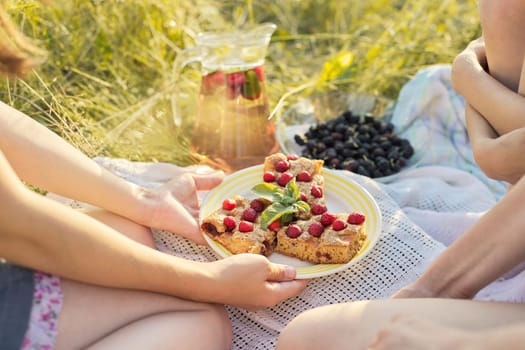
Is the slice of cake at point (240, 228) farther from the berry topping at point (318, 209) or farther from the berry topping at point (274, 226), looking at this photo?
the berry topping at point (318, 209)

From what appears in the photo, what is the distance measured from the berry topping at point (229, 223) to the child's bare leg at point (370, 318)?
422 millimetres

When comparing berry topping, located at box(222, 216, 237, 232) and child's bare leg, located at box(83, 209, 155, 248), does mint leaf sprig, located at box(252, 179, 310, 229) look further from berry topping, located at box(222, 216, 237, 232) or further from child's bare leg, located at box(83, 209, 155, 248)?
child's bare leg, located at box(83, 209, 155, 248)

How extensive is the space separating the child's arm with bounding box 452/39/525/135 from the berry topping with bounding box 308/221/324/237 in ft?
1.63

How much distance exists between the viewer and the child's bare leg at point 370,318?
117 centimetres

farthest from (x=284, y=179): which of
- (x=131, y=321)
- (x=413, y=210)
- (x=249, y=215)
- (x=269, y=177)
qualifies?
(x=131, y=321)

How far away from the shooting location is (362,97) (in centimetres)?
258

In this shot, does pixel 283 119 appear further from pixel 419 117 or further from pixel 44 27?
pixel 44 27

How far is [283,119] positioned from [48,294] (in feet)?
4.62

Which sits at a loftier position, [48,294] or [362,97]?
[48,294]

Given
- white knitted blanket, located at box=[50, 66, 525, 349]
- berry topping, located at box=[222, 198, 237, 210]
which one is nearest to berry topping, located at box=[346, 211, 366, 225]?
white knitted blanket, located at box=[50, 66, 525, 349]

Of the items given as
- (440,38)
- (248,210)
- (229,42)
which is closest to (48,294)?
(248,210)

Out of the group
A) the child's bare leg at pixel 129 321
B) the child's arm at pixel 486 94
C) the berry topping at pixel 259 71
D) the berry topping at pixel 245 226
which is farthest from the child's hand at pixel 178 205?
the child's arm at pixel 486 94

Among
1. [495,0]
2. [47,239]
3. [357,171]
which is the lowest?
[357,171]

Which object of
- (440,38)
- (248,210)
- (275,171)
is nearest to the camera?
(248,210)
